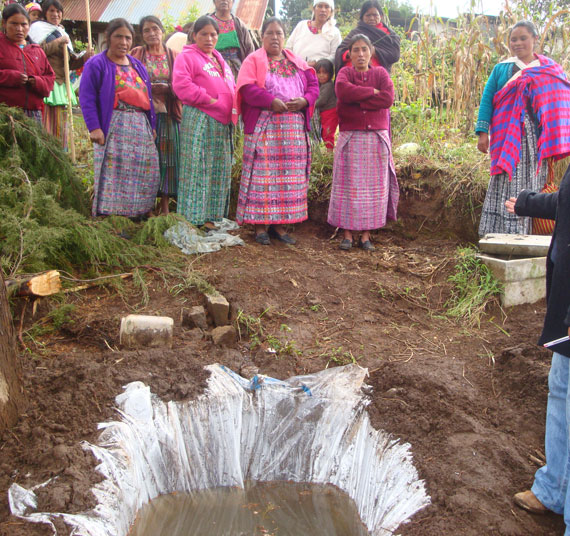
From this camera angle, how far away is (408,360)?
9.38 feet

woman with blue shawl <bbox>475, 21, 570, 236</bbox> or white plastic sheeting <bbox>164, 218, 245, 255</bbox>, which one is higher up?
woman with blue shawl <bbox>475, 21, 570, 236</bbox>

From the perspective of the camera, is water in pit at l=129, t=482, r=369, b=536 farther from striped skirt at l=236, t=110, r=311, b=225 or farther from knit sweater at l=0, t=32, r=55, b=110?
knit sweater at l=0, t=32, r=55, b=110

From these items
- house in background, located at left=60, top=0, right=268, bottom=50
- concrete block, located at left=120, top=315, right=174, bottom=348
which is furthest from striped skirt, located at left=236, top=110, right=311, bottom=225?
house in background, located at left=60, top=0, right=268, bottom=50

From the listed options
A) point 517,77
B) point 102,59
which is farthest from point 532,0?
point 102,59

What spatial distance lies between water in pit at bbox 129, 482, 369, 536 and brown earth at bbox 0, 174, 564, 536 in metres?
0.38

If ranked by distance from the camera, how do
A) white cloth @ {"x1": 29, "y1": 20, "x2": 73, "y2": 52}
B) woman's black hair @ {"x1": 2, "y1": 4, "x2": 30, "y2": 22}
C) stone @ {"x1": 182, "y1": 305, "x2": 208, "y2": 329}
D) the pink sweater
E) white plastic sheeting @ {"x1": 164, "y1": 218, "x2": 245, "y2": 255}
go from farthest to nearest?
white cloth @ {"x1": 29, "y1": 20, "x2": 73, "y2": 52} → woman's black hair @ {"x1": 2, "y1": 4, "x2": 30, "y2": 22} → the pink sweater → white plastic sheeting @ {"x1": 164, "y1": 218, "x2": 245, "y2": 255} → stone @ {"x1": 182, "y1": 305, "x2": 208, "y2": 329}

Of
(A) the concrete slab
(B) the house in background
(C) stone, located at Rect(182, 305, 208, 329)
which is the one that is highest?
(B) the house in background

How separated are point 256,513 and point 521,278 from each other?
7.18 ft

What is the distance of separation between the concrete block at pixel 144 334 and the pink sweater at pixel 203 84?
1.93 metres

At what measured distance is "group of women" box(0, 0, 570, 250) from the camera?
3953mm

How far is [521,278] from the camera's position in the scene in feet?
11.3

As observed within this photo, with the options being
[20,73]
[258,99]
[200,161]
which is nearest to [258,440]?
[200,161]

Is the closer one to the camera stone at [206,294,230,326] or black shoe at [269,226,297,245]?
stone at [206,294,230,326]

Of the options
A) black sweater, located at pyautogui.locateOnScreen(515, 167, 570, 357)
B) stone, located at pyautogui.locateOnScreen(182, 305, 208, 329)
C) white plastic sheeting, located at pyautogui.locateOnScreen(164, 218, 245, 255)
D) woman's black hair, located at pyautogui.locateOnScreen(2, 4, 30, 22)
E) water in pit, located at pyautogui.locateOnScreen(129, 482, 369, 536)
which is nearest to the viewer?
black sweater, located at pyautogui.locateOnScreen(515, 167, 570, 357)
